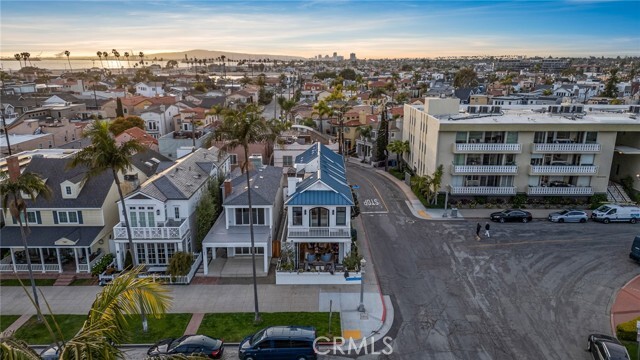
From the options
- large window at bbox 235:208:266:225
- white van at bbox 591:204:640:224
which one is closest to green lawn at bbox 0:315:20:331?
large window at bbox 235:208:266:225

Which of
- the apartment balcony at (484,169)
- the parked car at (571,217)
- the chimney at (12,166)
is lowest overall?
the parked car at (571,217)

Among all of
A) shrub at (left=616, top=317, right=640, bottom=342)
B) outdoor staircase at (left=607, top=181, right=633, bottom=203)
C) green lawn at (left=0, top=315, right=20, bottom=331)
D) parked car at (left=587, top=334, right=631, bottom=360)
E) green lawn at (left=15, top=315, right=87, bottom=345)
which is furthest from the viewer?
outdoor staircase at (left=607, top=181, right=633, bottom=203)

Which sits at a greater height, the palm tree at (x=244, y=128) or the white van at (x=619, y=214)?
the palm tree at (x=244, y=128)

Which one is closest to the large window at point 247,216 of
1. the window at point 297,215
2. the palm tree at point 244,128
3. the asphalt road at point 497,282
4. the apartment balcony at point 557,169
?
the window at point 297,215

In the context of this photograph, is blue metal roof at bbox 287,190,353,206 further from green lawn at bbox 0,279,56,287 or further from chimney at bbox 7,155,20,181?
chimney at bbox 7,155,20,181

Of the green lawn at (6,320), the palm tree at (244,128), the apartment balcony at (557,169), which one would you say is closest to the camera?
the palm tree at (244,128)

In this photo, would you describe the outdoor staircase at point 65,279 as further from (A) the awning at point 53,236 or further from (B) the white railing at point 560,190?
(B) the white railing at point 560,190

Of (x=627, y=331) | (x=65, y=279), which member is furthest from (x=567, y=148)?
(x=65, y=279)

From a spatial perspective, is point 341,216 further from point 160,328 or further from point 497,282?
point 160,328

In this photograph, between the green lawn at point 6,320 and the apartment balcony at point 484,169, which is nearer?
the green lawn at point 6,320
